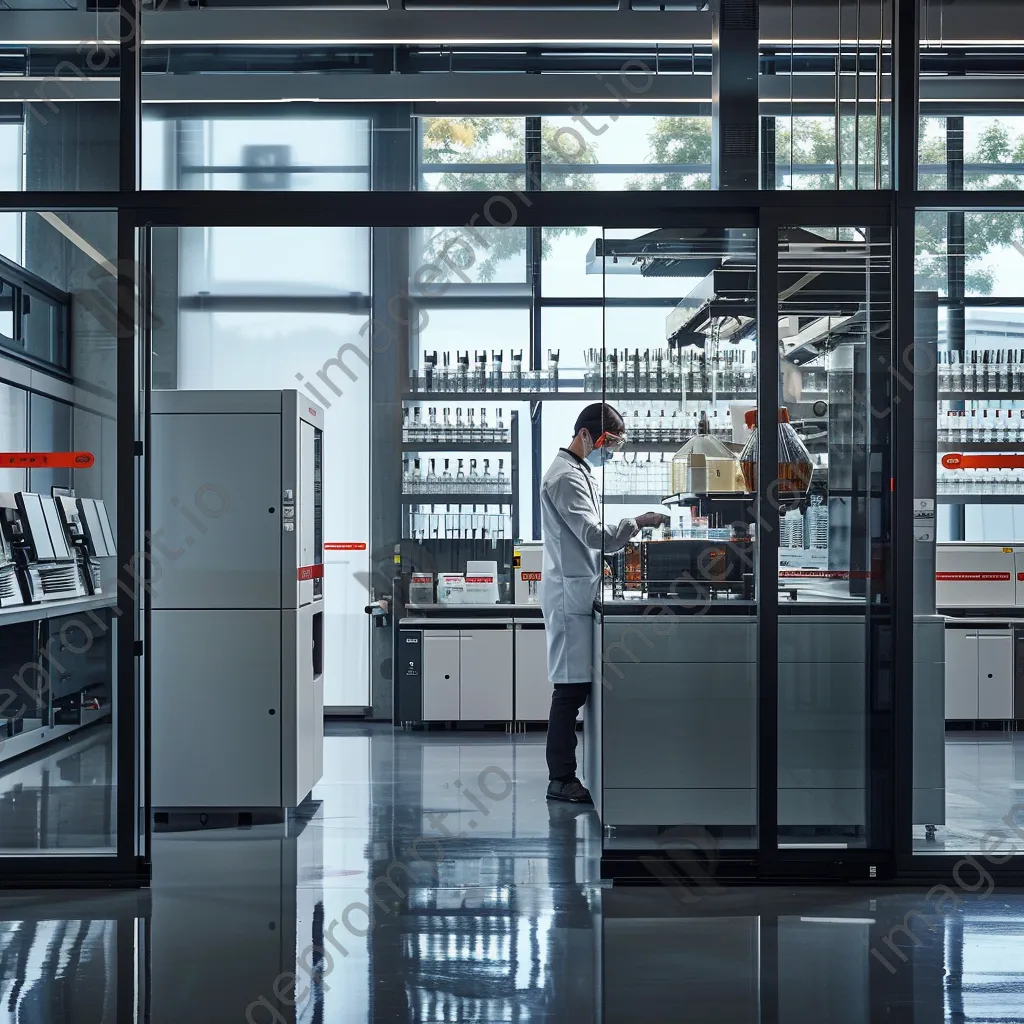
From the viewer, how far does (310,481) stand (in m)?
5.19

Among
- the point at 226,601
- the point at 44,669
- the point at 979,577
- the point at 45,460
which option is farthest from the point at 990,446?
the point at 44,669

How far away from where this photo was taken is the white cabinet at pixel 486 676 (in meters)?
7.20

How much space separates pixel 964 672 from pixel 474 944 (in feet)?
15.8

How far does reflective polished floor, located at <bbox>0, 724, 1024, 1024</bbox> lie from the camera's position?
2902mm

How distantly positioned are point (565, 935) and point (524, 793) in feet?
6.47

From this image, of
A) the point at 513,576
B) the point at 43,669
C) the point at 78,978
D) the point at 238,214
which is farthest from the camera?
the point at 513,576

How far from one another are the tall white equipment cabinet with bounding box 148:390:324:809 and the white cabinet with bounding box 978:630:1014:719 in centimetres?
454

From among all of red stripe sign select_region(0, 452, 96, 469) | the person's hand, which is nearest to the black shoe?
the person's hand

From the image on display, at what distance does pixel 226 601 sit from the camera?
4.86 m

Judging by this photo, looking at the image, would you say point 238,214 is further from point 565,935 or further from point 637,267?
point 565,935

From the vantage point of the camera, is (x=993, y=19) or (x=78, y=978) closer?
(x=78, y=978)

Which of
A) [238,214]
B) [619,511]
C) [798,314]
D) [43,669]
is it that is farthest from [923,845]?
[43,669]

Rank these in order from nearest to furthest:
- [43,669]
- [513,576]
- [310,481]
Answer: [310,481] < [43,669] < [513,576]

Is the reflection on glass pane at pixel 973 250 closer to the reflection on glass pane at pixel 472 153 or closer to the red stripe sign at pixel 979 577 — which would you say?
the reflection on glass pane at pixel 472 153
